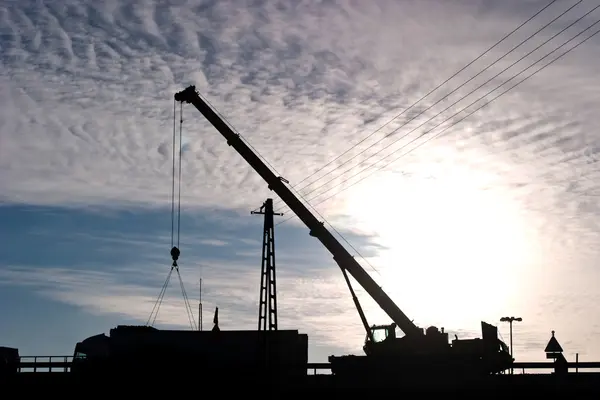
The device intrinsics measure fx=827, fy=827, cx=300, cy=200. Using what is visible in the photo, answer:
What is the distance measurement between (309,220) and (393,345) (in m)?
12.5

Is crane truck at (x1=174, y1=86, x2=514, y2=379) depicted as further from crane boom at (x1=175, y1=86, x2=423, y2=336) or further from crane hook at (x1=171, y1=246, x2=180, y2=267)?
crane hook at (x1=171, y1=246, x2=180, y2=267)

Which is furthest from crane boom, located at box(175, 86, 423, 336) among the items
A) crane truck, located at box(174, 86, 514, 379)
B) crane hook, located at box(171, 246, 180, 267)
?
crane hook, located at box(171, 246, 180, 267)

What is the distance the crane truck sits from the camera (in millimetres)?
59844

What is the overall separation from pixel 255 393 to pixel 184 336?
1753 centimetres

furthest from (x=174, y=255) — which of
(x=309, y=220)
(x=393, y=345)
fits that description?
(x=393, y=345)

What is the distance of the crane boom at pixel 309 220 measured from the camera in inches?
2549

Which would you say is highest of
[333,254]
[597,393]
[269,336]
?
[333,254]

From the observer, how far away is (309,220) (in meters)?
68.1

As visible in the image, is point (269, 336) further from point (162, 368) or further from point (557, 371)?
point (557, 371)

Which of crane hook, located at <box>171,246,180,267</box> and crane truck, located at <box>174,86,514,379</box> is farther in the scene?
crane hook, located at <box>171,246,180,267</box>

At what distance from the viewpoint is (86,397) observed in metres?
57.9

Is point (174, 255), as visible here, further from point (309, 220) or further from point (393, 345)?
point (393, 345)

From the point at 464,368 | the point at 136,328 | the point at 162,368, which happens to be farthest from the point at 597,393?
the point at 136,328

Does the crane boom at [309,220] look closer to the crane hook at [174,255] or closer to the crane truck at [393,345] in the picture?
the crane truck at [393,345]
